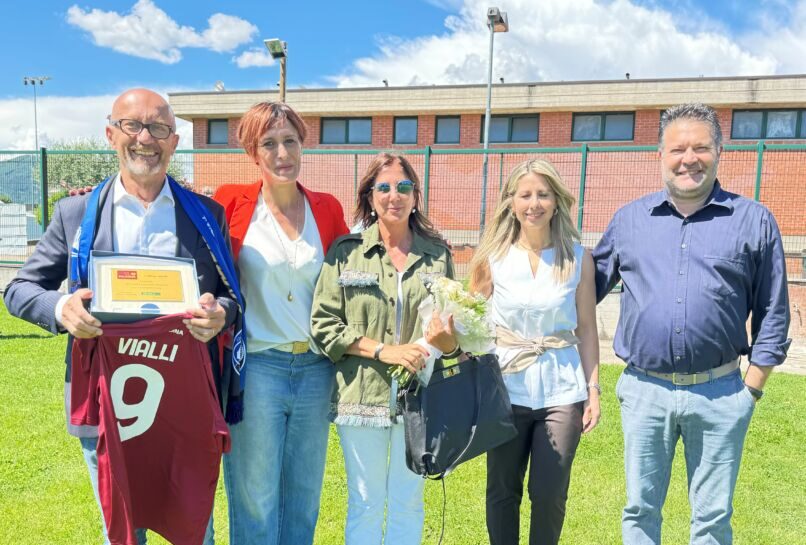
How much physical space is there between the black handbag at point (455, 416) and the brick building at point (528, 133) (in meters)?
8.90

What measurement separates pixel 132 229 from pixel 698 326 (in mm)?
2532

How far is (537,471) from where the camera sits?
9.75 ft

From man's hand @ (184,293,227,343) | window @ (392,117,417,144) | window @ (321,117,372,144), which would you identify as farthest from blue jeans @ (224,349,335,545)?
window @ (321,117,372,144)

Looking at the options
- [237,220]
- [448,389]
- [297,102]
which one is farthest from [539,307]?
[297,102]

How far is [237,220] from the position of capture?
2.95 m

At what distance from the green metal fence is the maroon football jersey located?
29.8ft

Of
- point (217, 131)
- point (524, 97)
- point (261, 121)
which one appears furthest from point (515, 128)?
point (261, 121)

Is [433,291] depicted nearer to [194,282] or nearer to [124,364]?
[194,282]

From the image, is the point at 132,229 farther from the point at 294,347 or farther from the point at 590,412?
the point at 590,412

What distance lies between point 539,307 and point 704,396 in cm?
86

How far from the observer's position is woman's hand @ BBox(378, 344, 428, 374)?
2725mm

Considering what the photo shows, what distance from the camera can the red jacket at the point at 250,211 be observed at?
115 inches

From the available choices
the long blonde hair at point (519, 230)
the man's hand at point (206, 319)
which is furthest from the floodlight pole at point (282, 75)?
the man's hand at point (206, 319)

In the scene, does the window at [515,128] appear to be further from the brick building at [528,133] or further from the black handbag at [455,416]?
the black handbag at [455,416]
